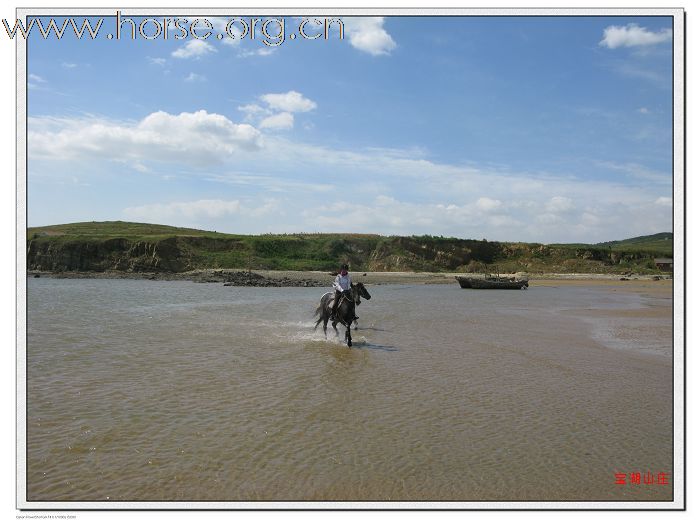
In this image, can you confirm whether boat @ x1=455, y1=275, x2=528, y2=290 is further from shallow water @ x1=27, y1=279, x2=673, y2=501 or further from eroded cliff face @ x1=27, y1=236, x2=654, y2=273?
shallow water @ x1=27, y1=279, x2=673, y2=501

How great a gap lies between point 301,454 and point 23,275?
4.23m

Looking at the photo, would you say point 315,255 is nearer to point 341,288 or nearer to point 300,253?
point 300,253

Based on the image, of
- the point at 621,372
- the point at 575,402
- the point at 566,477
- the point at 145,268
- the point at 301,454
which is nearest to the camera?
the point at 566,477

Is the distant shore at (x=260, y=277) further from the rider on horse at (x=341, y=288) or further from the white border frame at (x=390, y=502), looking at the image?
the white border frame at (x=390, y=502)

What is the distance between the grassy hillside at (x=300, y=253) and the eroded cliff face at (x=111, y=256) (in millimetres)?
117

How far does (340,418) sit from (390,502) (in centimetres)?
267

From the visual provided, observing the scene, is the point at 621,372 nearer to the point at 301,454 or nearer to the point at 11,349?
the point at 301,454

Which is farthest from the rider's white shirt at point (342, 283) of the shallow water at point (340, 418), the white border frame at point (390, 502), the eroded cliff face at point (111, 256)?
the eroded cliff face at point (111, 256)

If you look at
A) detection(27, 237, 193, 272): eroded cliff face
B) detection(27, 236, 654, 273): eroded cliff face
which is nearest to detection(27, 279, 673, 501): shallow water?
detection(27, 237, 193, 272): eroded cliff face

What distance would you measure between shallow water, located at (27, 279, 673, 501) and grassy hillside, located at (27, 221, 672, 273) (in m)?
57.8

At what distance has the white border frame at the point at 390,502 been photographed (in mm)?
4869

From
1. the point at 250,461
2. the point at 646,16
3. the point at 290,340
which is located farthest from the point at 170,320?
the point at 646,16

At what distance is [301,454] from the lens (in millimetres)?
6023

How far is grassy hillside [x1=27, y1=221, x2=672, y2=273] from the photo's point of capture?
2655 inches
